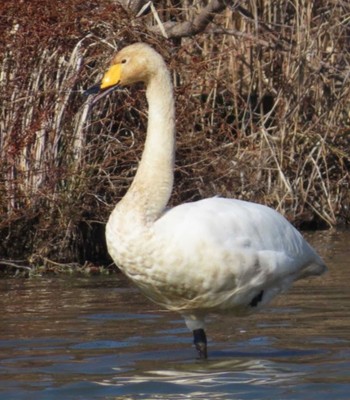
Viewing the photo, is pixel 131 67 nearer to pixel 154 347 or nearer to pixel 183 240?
pixel 183 240

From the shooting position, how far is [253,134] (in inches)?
445

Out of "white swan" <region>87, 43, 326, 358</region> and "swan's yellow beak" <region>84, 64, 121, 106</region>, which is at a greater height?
"swan's yellow beak" <region>84, 64, 121, 106</region>

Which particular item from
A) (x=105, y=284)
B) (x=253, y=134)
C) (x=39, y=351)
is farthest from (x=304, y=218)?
(x=39, y=351)

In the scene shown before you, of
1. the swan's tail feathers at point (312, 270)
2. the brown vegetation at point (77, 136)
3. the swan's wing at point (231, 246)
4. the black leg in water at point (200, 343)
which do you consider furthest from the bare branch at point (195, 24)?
the black leg in water at point (200, 343)

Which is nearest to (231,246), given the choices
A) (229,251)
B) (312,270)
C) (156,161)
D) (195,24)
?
(229,251)

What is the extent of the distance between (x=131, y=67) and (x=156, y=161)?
52cm

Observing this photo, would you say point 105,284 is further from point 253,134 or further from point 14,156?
point 253,134

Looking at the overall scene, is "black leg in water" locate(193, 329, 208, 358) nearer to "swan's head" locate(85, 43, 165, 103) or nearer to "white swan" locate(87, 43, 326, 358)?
"white swan" locate(87, 43, 326, 358)

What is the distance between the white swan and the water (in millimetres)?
352

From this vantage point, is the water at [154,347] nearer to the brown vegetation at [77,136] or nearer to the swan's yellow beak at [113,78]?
the brown vegetation at [77,136]

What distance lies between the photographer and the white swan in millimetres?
6059

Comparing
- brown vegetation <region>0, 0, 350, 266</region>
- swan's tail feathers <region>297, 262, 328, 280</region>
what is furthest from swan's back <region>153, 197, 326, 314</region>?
brown vegetation <region>0, 0, 350, 266</region>

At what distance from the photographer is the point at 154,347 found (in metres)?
7.02

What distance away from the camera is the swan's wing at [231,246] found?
606cm
